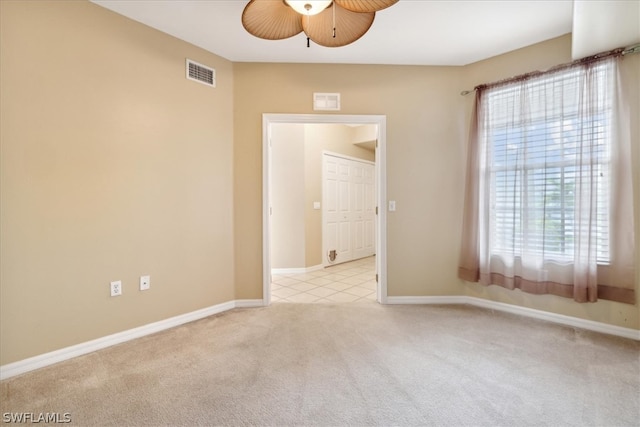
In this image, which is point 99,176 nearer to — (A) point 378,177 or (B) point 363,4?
(B) point 363,4

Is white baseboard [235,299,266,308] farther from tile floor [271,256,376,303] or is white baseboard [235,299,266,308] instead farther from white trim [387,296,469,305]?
white trim [387,296,469,305]

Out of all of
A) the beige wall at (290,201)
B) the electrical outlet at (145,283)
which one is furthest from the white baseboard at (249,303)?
the beige wall at (290,201)

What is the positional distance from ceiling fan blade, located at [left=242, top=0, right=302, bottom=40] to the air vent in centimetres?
137

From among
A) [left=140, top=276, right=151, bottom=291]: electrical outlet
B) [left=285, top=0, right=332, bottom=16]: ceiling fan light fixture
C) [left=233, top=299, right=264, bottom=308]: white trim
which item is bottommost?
[left=233, top=299, right=264, bottom=308]: white trim

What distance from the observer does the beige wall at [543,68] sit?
219 centimetres

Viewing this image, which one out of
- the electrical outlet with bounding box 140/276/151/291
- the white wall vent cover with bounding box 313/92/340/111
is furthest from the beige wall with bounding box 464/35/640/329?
the electrical outlet with bounding box 140/276/151/291

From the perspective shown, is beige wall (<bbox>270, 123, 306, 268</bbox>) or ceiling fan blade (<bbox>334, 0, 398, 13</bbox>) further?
beige wall (<bbox>270, 123, 306, 268</bbox>)

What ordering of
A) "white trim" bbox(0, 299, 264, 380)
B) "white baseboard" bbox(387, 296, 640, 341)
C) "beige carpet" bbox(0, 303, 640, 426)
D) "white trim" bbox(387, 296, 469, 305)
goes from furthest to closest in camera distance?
"white trim" bbox(387, 296, 469, 305) → "white baseboard" bbox(387, 296, 640, 341) → "white trim" bbox(0, 299, 264, 380) → "beige carpet" bbox(0, 303, 640, 426)

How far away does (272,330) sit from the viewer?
2.42 meters

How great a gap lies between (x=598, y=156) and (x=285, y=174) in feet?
12.4

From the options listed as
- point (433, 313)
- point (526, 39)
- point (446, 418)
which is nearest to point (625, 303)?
point (433, 313)

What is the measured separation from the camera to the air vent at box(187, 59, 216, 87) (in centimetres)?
264

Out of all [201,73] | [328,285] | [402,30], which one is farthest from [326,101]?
[328,285]

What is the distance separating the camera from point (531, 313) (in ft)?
8.80
